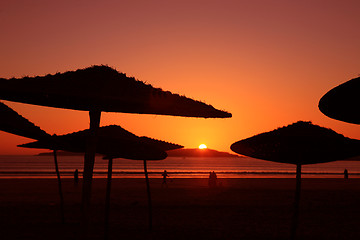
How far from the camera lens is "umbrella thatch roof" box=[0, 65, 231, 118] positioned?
4.71 meters

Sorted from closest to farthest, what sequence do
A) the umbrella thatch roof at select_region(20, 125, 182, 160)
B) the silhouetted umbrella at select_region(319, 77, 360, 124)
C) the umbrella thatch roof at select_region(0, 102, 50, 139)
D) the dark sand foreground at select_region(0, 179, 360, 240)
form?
the silhouetted umbrella at select_region(319, 77, 360, 124), the umbrella thatch roof at select_region(0, 102, 50, 139), the umbrella thatch roof at select_region(20, 125, 182, 160), the dark sand foreground at select_region(0, 179, 360, 240)

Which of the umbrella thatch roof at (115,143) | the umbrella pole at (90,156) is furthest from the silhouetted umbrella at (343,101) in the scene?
the umbrella thatch roof at (115,143)

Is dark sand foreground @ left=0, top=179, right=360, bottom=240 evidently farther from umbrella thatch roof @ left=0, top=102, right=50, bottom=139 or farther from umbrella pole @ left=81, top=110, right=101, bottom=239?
umbrella thatch roof @ left=0, top=102, right=50, bottom=139

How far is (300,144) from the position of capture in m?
6.98

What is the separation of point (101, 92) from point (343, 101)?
2.76m

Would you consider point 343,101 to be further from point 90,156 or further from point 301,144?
point 90,156

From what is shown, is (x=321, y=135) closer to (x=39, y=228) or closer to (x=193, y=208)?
(x=39, y=228)

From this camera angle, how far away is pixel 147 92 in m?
5.21

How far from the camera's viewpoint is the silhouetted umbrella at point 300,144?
6.61m

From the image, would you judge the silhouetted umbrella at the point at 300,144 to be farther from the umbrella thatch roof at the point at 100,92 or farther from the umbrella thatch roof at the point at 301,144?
the umbrella thatch roof at the point at 100,92

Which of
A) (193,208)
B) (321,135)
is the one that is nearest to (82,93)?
(321,135)

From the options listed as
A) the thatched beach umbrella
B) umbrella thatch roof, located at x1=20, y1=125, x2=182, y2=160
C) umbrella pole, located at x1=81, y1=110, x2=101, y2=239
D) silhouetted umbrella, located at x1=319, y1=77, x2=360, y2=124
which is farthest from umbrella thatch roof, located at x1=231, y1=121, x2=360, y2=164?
umbrella pole, located at x1=81, y1=110, x2=101, y2=239

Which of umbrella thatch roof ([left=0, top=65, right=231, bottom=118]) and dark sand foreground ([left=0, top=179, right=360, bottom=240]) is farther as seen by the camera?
dark sand foreground ([left=0, top=179, right=360, bottom=240])

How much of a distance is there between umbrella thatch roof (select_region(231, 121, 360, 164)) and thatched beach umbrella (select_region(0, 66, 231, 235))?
5.27ft
